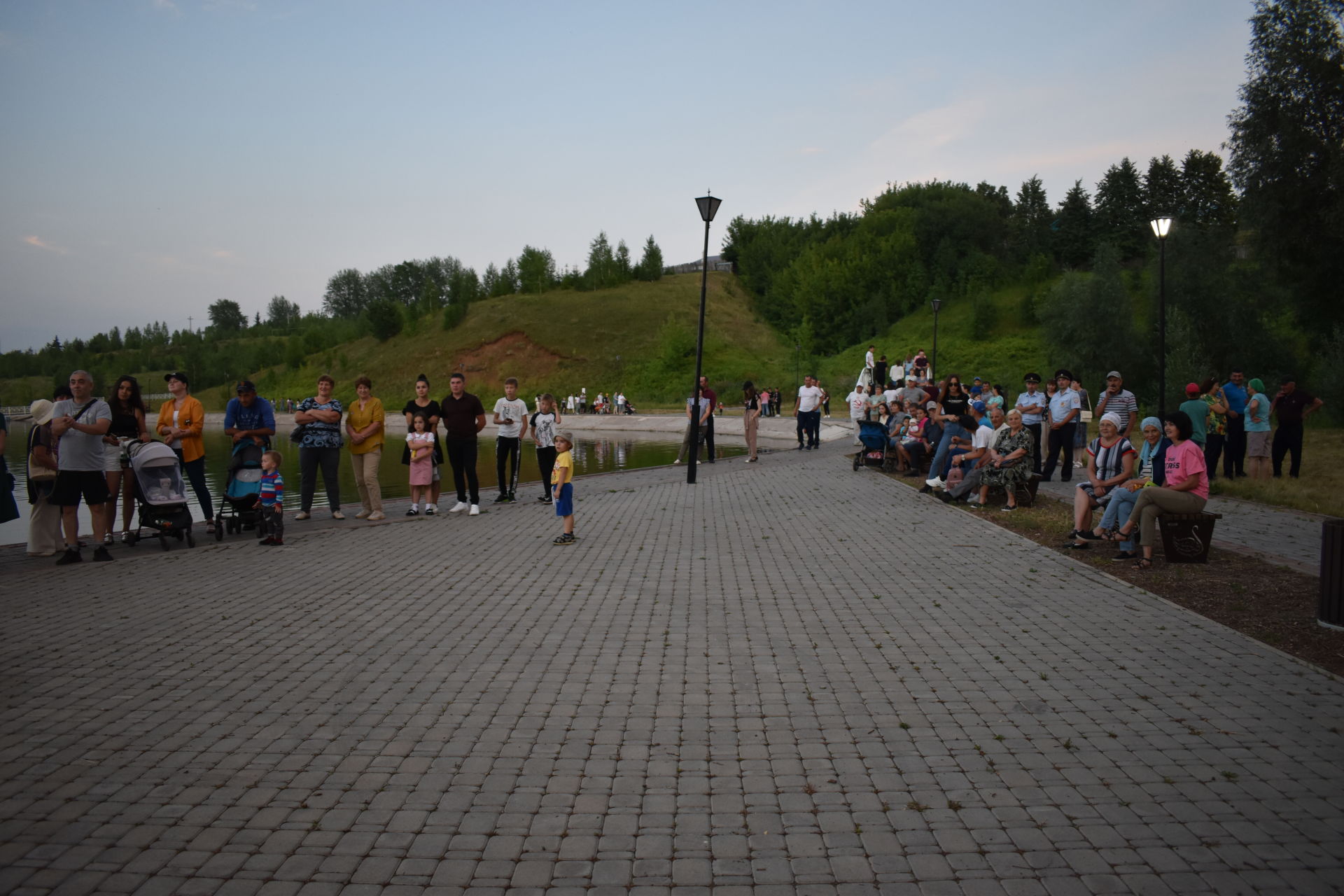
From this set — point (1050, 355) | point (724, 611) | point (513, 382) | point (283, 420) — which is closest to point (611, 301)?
point (283, 420)

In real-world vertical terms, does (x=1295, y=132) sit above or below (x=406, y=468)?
above

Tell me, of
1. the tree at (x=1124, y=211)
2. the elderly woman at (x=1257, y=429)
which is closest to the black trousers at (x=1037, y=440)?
the elderly woman at (x=1257, y=429)

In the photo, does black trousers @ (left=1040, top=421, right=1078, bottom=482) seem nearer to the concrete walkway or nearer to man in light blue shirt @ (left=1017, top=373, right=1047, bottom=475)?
man in light blue shirt @ (left=1017, top=373, right=1047, bottom=475)

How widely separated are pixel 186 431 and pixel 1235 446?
55.7ft

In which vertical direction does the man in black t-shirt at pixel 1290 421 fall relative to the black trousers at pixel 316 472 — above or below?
above

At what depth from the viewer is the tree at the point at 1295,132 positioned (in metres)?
29.2

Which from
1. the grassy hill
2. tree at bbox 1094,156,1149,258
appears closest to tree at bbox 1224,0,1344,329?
the grassy hill

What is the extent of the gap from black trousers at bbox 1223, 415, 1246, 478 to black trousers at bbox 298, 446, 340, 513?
15.1 metres

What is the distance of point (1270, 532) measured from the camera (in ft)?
35.0

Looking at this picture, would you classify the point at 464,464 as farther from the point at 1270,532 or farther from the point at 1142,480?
the point at 1270,532

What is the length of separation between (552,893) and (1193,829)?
2672 mm

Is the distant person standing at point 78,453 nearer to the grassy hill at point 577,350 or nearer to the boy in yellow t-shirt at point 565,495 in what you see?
the boy in yellow t-shirt at point 565,495

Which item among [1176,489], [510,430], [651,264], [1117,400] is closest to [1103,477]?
[1176,489]

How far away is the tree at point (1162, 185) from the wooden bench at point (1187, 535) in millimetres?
84616
